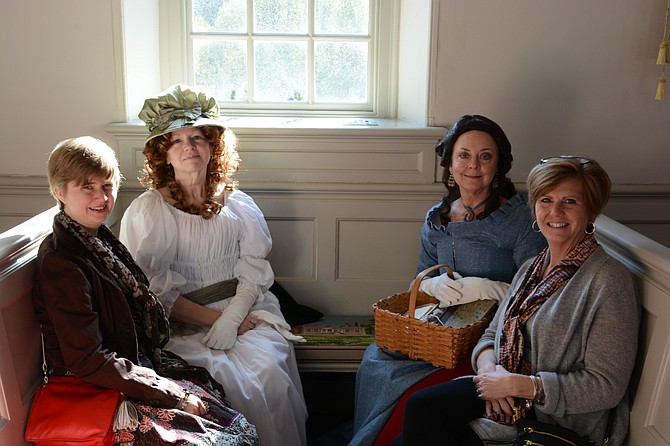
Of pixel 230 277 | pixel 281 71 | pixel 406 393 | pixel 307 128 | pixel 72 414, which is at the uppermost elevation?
pixel 281 71

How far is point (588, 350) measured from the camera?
1732 mm

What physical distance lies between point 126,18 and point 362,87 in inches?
43.7

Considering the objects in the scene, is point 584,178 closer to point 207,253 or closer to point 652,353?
point 652,353

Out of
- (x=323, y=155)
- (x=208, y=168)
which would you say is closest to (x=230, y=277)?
(x=208, y=168)

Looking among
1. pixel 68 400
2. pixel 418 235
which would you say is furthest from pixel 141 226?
pixel 418 235

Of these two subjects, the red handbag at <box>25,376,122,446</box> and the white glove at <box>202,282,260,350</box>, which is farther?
the white glove at <box>202,282,260,350</box>

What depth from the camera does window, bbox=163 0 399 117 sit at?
321 centimetres

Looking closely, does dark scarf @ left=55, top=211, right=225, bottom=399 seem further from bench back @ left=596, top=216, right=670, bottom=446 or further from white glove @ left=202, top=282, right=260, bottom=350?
bench back @ left=596, top=216, right=670, bottom=446

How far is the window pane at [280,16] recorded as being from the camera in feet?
10.5

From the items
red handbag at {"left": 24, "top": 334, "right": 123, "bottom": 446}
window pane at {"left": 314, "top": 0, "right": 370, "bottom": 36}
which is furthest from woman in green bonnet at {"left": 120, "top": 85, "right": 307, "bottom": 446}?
window pane at {"left": 314, "top": 0, "right": 370, "bottom": 36}

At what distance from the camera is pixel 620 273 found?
1.75m

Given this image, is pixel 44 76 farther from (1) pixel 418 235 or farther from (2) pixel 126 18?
(1) pixel 418 235

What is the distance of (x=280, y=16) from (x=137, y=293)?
1719 mm

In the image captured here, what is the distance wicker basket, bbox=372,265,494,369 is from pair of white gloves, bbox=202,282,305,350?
1.30 feet
